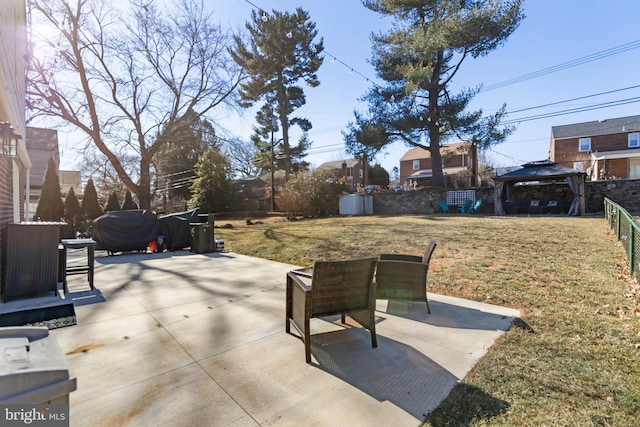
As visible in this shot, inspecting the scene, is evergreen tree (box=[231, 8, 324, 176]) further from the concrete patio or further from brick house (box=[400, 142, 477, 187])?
the concrete patio

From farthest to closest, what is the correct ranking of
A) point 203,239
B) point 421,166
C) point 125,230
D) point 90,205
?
point 421,166
point 90,205
point 125,230
point 203,239

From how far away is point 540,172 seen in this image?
15.7 m

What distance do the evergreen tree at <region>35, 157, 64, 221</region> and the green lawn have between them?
11.7m

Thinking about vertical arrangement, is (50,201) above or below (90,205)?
above

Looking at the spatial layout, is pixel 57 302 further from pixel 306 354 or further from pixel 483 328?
pixel 483 328

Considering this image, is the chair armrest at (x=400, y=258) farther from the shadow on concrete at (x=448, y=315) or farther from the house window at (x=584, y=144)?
the house window at (x=584, y=144)

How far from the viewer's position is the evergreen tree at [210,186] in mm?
22684

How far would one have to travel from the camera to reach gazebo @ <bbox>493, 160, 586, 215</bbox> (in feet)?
50.1

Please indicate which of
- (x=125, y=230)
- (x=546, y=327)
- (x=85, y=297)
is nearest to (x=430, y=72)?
(x=125, y=230)

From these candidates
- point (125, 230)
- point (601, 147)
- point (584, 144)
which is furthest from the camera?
point (584, 144)

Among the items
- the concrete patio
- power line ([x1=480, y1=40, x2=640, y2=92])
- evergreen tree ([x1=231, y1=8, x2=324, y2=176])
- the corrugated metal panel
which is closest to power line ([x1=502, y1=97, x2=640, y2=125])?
power line ([x1=480, y1=40, x2=640, y2=92])

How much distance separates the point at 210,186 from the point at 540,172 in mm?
20108

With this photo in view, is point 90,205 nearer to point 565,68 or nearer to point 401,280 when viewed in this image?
point 401,280

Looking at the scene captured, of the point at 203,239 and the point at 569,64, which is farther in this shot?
the point at 569,64
